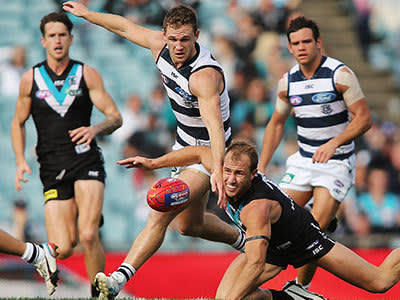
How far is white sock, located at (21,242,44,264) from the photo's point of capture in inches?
274

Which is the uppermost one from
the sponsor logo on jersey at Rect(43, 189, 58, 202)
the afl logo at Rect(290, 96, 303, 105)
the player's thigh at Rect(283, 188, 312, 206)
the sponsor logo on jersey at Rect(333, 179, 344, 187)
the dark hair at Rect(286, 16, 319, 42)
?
the dark hair at Rect(286, 16, 319, 42)

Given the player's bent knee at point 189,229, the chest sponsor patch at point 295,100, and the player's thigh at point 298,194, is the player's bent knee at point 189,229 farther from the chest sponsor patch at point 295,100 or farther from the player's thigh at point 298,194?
the chest sponsor patch at point 295,100

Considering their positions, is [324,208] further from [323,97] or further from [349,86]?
[349,86]

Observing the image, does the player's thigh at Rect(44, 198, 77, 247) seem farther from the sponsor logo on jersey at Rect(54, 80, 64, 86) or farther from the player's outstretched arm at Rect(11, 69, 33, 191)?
the sponsor logo on jersey at Rect(54, 80, 64, 86)

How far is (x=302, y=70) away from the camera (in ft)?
27.7

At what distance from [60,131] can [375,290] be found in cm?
381

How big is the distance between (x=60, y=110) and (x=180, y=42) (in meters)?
2.18

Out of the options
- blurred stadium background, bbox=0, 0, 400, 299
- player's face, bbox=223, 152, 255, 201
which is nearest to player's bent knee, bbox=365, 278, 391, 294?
player's face, bbox=223, 152, 255, 201

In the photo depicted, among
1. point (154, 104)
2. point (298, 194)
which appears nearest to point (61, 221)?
point (298, 194)

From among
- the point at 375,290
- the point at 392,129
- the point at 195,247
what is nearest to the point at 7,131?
the point at 195,247

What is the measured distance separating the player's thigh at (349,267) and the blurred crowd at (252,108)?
615 cm

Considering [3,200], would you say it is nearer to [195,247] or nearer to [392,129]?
[195,247]

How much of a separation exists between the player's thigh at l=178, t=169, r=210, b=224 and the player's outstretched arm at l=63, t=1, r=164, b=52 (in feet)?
4.45

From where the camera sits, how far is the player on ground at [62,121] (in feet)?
27.8
